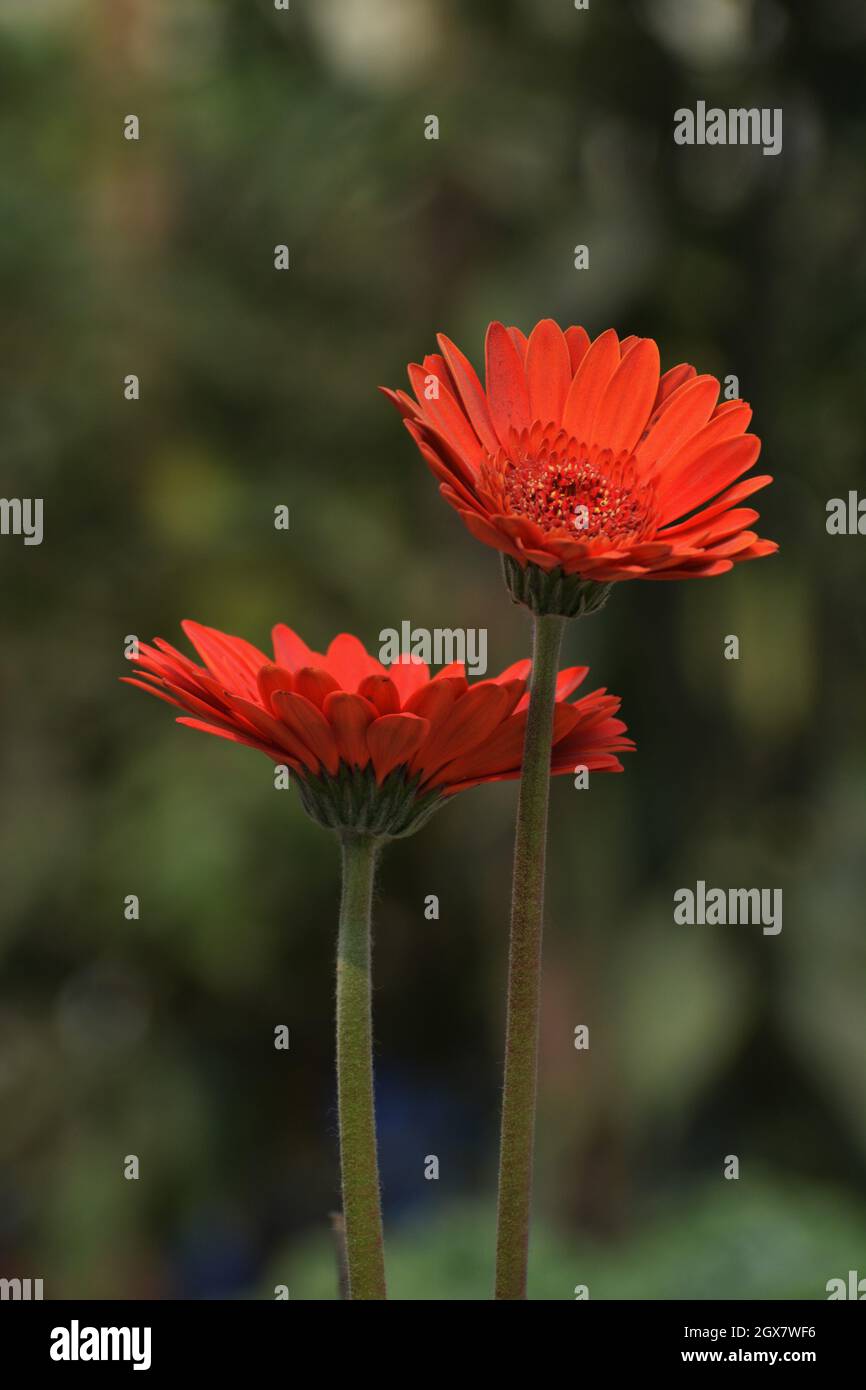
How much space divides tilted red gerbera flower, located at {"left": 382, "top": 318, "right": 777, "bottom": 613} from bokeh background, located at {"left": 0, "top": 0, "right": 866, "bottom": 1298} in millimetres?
905

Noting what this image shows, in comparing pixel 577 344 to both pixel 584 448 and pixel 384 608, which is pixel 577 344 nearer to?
pixel 584 448

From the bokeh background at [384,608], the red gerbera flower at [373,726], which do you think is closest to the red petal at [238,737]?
the red gerbera flower at [373,726]

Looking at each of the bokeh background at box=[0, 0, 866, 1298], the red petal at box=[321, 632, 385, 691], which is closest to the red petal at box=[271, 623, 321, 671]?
the red petal at box=[321, 632, 385, 691]

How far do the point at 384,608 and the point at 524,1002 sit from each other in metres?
1.35

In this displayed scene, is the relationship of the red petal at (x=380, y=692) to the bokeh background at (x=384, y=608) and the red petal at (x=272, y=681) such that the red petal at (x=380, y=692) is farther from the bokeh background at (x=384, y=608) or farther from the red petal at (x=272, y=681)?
the bokeh background at (x=384, y=608)

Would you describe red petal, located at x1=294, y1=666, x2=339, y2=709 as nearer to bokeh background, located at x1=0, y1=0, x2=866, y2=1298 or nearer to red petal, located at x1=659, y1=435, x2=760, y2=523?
red petal, located at x1=659, y1=435, x2=760, y2=523

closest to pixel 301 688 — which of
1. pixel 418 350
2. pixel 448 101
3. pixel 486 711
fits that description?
pixel 486 711

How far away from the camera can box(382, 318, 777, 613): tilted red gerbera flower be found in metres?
0.22

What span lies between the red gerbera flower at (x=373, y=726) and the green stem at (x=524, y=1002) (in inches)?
0.7

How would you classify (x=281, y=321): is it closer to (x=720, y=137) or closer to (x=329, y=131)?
(x=329, y=131)

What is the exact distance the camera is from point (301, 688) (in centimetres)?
24

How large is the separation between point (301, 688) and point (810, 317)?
42.4 inches
